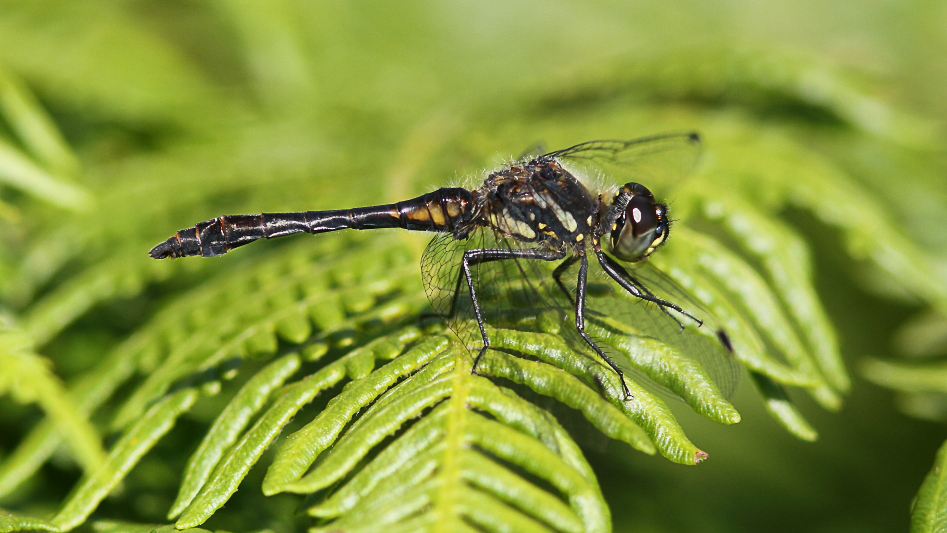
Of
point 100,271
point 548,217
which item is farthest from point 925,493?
point 100,271

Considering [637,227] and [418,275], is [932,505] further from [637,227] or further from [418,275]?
[418,275]

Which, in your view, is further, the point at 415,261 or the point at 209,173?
the point at 209,173

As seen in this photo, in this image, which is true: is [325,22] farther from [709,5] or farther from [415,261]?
[415,261]

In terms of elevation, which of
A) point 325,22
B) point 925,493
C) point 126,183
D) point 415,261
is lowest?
point 925,493

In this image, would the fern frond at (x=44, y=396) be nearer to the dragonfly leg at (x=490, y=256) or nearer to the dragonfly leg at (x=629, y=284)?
the dragonfly leg at (x=490, y=256)

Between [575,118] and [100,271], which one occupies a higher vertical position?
[575,118]

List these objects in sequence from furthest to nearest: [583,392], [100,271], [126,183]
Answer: [126,183] < [100,271] < [583,392]
